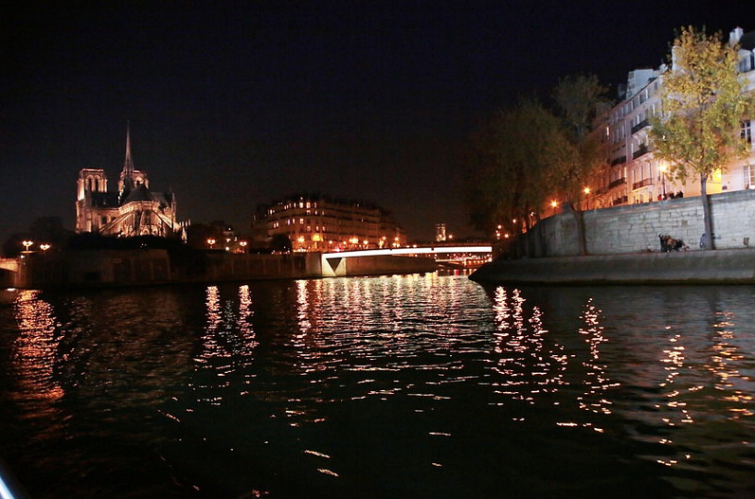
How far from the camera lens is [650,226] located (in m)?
51.6

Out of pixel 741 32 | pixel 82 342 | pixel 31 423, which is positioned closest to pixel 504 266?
pixel 741 32

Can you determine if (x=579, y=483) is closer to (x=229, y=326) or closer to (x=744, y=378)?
(x=744, y=378)

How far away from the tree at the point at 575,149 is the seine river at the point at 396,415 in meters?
37.2

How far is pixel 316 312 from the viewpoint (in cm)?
3328

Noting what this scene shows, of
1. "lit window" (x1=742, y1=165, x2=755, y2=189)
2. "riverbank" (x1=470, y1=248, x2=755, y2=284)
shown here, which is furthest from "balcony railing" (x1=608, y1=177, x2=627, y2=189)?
"riverbank" (x1=470, y1=248, x2=755, y2=284)

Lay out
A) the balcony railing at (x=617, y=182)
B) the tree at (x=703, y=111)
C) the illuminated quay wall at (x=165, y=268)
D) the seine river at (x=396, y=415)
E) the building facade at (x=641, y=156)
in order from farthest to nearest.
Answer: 1. the illuminated quay wall at (x=165, y=268)
2. the balcony railing at (x=617, y=182)
3. the building facade at (x=641, y=156)
4. the tree at (x=703, y=111)
5. the seine river at (x=396, y=415)

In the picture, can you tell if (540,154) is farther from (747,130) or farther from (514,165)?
(747,130)

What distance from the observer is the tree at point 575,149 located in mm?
56500

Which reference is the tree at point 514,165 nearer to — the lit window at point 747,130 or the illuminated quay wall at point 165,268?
the lit window at point 747,130

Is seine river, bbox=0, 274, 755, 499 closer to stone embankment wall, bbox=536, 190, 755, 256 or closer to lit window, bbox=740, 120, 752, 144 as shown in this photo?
stone embankment wall, bbox=536, 190, 755, 256

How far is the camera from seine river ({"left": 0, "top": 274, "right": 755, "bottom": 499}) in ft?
23.3

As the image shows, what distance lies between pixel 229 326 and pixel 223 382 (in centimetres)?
1375

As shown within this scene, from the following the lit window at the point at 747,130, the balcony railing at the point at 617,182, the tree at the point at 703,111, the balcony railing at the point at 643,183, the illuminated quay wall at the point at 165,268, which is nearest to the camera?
the tree at the point at 703,111

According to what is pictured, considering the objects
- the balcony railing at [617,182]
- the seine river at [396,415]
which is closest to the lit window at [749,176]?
the balcony railing at [617,182]
